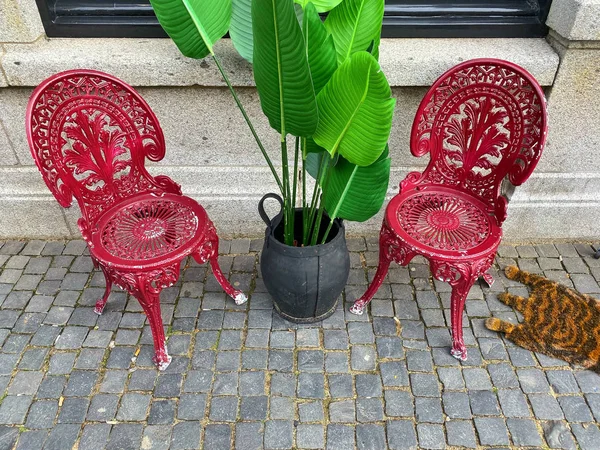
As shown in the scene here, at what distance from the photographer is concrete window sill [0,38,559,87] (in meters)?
2.67

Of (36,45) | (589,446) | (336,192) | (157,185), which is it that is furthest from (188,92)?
(589,446)

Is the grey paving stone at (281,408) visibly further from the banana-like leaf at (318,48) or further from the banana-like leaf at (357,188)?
the banana-like leaf at (318,48)

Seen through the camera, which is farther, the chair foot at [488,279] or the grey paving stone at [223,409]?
the chair foot at [488,279]

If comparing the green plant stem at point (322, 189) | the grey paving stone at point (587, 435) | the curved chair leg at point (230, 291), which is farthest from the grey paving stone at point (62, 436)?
the grey paving stone at point (587, 435)

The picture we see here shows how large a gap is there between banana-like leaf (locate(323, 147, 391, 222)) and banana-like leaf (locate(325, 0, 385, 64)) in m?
0.52

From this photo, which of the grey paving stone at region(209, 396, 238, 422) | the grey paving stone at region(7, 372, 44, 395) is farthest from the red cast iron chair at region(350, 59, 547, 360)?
the grey paving stone at region(7, 372, 44, 395)

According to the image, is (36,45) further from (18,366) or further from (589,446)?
(589,446)

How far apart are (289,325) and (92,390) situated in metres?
1.13

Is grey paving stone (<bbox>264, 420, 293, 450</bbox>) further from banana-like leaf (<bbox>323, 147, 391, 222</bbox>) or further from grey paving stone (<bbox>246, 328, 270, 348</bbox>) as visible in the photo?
banana-like leaf (<bbox>323, 147, 391, 222</bbox>)

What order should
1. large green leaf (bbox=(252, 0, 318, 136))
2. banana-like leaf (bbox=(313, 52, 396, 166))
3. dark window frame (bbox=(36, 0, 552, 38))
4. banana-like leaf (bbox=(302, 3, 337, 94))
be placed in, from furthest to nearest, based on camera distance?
dark window frame (bbox=(36, 0, 552, 38)), banana-like leaf (bbox=(302, 3, 337, 94)), banana-like leaf (bbox=(313, 52, 396, 166)), large green leaf (bbox=(252, 0, 318, 136))

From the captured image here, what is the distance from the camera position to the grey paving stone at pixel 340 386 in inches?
94.9

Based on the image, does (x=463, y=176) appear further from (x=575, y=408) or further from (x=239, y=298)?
(x=239, y=298)

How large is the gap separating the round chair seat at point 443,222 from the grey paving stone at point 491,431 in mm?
850

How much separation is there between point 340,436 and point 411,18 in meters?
2.46
